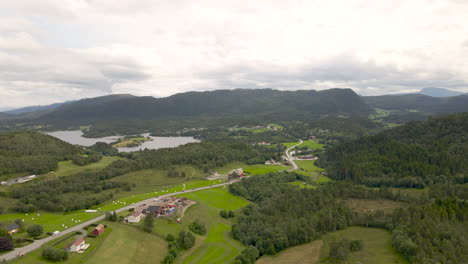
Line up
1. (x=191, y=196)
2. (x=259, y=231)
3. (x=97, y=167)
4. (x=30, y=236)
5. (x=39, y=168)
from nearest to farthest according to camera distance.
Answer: (x=30, y=236) → (x=259, y=231) → (x=191, y=196) → (x=39, y=168) → (x=97, y=167)

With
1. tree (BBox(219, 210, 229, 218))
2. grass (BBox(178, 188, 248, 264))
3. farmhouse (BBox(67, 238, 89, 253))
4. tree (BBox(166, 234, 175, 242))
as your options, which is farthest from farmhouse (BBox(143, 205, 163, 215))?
farmhouse (BBox(67, 238, 89, 253))

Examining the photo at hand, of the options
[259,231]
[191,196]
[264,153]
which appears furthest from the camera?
[264,153]

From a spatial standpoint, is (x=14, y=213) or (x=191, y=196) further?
(x=191, y=196)

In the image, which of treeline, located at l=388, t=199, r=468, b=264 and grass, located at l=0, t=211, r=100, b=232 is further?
grass, located at l=0, t=211, r=100, b=232

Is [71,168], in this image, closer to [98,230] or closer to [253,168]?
[98,230]

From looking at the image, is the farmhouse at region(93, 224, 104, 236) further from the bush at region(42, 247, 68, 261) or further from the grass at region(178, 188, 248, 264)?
the grass at region(178, 188, 248, 264)

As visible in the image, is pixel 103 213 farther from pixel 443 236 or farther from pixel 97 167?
pixel 443 236

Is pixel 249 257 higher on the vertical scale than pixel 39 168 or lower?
lower

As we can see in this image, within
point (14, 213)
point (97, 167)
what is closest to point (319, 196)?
point (14, 213)
